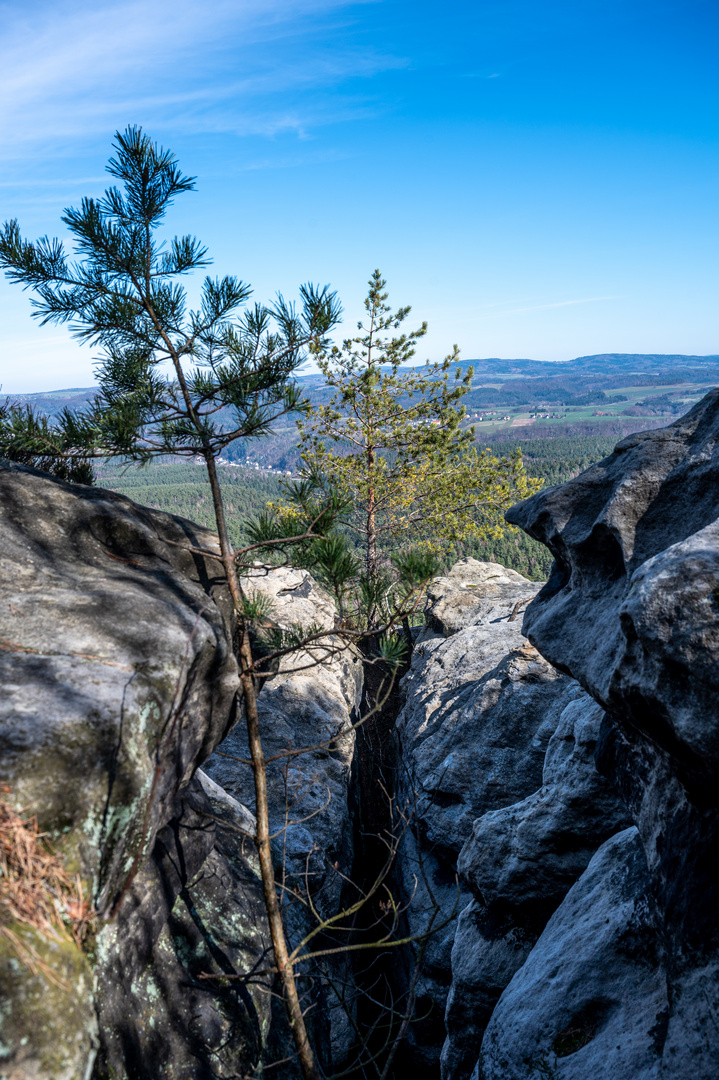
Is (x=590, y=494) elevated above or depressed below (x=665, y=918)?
above

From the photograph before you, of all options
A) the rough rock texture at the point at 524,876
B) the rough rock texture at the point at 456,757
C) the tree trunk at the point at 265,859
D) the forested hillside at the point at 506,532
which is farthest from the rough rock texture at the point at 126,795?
the forested hillside at the point at 506,532

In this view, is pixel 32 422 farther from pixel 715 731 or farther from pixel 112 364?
pixel 715 731

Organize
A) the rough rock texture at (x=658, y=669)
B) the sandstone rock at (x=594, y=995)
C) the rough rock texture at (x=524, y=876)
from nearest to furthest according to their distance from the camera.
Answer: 1. the rough rock texture at (x=658, y=669)
2. the sandstone rock at (x=594, y=995)
3. the rough rock texture at (x=524, y=876)

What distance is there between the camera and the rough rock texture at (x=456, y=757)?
8.92 m

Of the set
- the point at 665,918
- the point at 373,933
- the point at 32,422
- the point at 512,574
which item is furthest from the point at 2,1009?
the point at 512,574

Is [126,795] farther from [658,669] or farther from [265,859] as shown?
[658,669]

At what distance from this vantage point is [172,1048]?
5.29m

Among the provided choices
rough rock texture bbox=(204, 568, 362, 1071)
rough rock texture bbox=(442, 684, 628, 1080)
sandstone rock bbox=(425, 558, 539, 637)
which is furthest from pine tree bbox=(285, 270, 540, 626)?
rough rock texture bbox=(442, 684, 628, 1080)

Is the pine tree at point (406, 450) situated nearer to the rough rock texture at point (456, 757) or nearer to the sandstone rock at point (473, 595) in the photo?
the sandstone rock at point (473, 595)

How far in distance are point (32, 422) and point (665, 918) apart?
6.70 m

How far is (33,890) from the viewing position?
287cm

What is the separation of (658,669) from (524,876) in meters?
4.30

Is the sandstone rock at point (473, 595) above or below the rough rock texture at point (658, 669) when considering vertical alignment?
below

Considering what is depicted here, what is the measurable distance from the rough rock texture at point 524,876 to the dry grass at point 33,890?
549 cm
